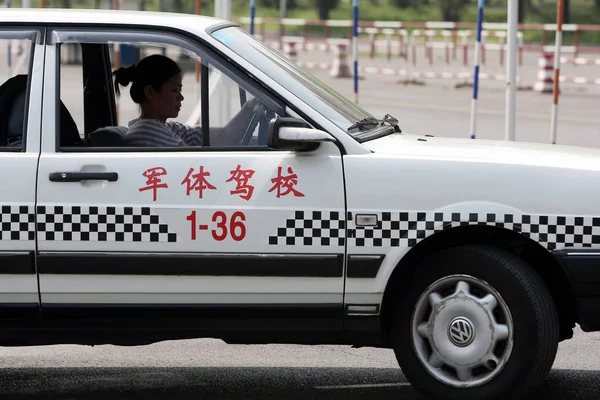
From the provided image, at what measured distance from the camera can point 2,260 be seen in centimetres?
528

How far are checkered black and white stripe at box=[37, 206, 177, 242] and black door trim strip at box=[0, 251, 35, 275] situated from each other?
101 mm

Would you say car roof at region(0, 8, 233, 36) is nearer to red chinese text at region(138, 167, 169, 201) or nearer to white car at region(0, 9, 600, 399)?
white car at region(0, 9, 600, 399)

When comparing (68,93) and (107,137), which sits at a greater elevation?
(68,93)

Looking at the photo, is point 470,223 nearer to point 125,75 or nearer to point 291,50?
point 125,75

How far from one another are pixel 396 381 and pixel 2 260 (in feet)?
6.45

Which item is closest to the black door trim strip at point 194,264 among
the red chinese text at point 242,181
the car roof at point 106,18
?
the red chinese text at point 242,181

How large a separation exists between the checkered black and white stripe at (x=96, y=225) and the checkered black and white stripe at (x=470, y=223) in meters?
0.81

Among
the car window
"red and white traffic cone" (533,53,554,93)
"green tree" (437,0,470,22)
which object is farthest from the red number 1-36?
"green tree" (437,0,470,22)

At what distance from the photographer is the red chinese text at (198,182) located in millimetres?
5234

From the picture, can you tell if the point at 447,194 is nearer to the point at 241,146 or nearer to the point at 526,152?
the point at 526,152

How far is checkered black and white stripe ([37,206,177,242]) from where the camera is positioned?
5.24 meters

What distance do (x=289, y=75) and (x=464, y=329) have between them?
4.27 feet

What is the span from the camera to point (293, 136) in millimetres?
5172

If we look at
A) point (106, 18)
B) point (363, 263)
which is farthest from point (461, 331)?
point (106, 18)
